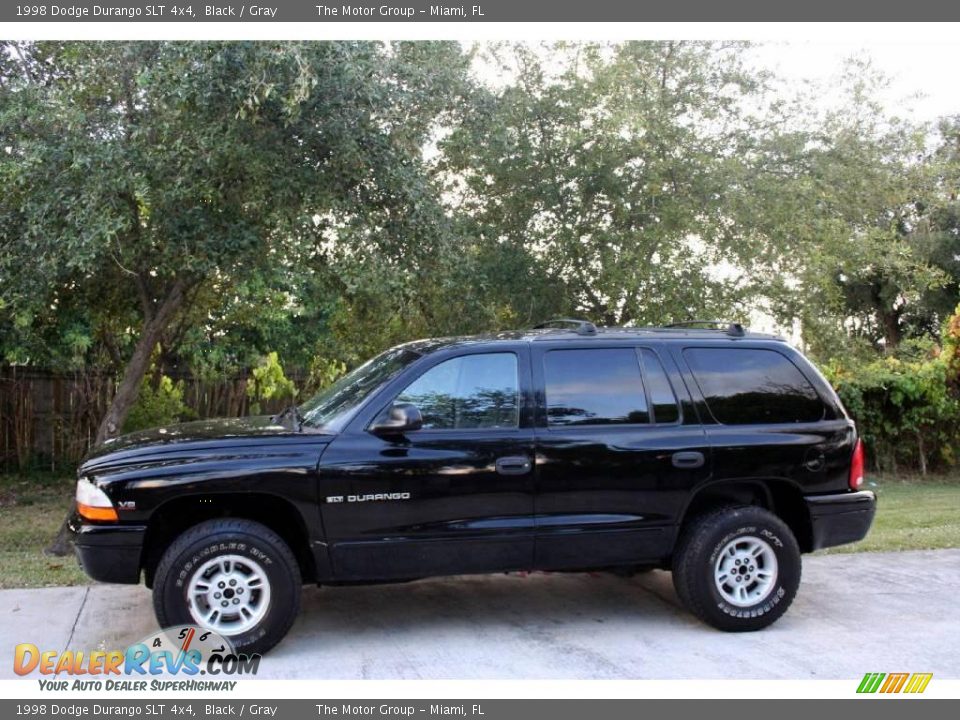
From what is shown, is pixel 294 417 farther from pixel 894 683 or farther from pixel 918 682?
pixel 918 682

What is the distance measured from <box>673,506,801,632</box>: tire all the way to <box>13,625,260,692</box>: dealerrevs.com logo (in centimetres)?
266

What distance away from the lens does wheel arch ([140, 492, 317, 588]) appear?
5359mm

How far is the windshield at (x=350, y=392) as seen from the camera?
5.68 m

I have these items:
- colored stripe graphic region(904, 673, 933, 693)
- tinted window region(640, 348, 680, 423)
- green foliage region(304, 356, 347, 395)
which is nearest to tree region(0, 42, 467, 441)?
tinted window region(640, 348, 680, 423)

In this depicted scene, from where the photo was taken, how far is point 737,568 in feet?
19.3

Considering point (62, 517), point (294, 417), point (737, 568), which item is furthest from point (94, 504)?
point (62, 517)

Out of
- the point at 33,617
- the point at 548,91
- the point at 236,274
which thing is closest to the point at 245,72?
the point at 236,274

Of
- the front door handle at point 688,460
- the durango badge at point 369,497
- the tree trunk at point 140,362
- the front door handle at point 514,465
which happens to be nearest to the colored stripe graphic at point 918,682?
the front door handle at point 688,460

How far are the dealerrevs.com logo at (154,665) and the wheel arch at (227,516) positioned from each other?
40cm

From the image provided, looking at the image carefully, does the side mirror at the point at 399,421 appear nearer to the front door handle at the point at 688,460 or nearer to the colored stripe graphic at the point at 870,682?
the front door handle at the point at 688,460

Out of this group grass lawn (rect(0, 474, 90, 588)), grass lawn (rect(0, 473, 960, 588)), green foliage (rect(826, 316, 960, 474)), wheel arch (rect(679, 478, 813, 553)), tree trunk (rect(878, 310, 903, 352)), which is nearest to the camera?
wheel arch (rect(679, 478, 813, 553))

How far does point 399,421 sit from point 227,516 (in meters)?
1.16

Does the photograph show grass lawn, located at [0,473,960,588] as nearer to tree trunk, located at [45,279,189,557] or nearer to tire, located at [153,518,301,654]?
tree trunk, located at [45,279,189,557]

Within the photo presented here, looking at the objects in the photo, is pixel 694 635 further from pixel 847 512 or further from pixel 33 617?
pixel 33 617
